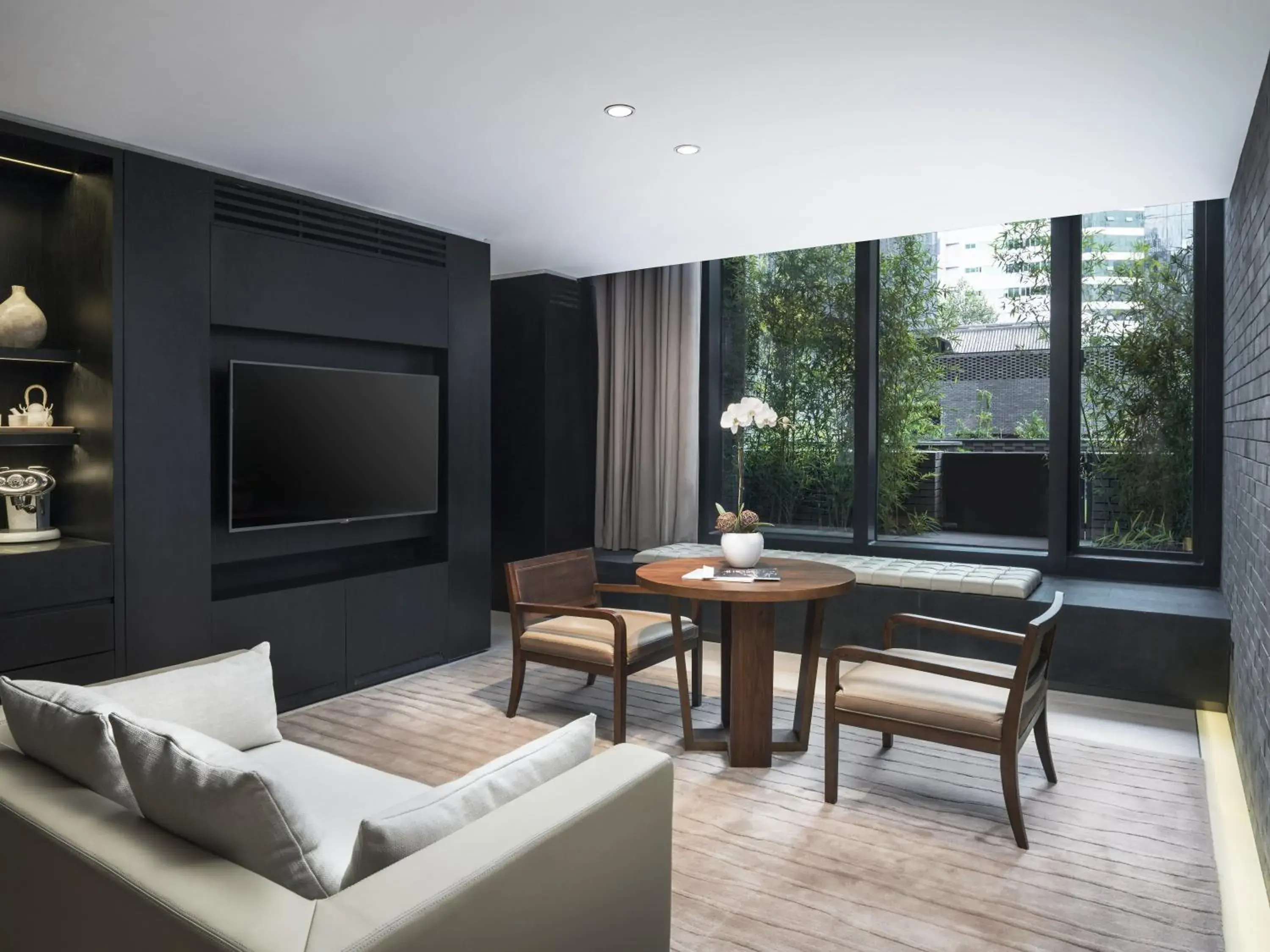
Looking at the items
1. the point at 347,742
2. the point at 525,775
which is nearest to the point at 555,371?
the point at 347,742

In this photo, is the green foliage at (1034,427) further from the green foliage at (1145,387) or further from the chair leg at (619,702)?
the chair leg at (619,702)

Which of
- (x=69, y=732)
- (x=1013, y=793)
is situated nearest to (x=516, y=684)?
(x=1013, y=793)

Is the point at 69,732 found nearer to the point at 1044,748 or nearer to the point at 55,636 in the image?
the point at 55,636

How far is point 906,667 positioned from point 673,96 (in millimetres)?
2121

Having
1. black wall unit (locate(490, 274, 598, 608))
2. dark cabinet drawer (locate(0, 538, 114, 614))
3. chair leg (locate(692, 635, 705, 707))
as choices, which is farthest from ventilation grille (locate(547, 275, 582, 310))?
dark cabinet drawer (locate(0, 538, 114, 614))

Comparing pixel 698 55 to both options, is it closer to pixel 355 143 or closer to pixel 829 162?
pixel 829 162

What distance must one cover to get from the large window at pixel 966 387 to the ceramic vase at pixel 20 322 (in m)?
4.52

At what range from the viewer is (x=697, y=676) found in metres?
4.20

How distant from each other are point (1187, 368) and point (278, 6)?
15.2 feet

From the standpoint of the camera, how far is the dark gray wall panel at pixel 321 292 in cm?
392

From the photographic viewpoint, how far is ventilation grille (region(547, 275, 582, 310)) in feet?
20.1

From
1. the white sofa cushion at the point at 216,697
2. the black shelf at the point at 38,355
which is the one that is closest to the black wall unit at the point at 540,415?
the black shelf at the point at 38,355

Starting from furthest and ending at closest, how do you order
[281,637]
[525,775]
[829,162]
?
[281,637] < [829,162] < [525,775]

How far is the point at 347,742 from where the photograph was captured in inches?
146
